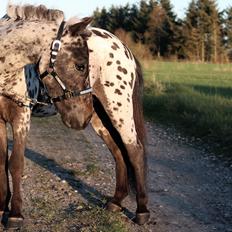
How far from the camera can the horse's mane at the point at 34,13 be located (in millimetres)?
4465

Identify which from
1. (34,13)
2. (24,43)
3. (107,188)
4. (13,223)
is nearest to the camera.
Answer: (24,43)

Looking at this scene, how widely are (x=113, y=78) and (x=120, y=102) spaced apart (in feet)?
0.83

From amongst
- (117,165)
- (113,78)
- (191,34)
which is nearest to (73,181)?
(117,165)

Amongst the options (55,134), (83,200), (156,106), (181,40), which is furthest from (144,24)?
(83,200)

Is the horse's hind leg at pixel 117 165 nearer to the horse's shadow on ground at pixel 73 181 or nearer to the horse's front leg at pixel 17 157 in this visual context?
the horse's shadow on ground at pixel 73 181

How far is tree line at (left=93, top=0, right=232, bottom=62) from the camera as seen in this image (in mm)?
51594

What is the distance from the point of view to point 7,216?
5.06 m

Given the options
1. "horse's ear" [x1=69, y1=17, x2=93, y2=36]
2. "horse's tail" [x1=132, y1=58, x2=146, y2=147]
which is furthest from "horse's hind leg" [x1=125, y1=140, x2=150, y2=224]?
"horse's ear" [x1=69, y1=17, x2=93, y2=36]

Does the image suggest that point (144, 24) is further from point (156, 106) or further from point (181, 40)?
point (156, 106)

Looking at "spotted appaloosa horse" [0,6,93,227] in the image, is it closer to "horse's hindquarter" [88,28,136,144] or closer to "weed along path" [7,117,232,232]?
"horse's hindquarter" [88,28,136,144]

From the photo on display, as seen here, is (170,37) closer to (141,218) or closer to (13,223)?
(141,218)

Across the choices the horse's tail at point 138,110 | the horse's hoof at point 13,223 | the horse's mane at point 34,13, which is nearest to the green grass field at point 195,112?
the horse's tail at point 138,110

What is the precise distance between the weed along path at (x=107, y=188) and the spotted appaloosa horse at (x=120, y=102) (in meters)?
0.28

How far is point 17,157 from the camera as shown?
4.91m
